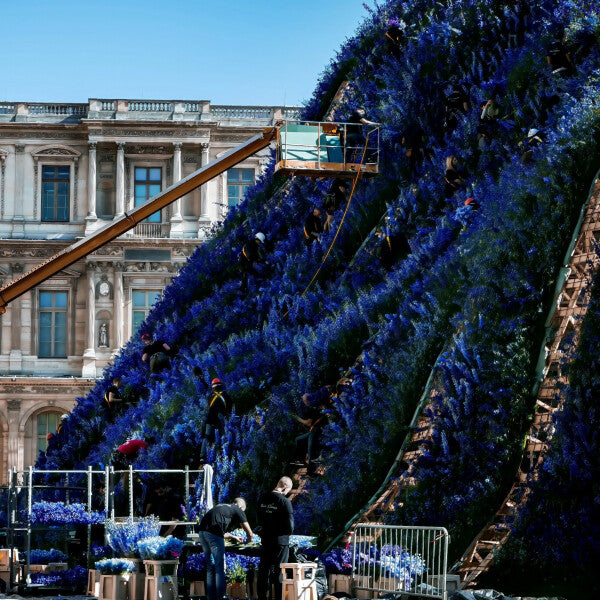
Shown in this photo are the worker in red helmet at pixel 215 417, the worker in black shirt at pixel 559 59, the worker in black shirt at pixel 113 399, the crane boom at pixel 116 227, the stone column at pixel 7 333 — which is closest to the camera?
the worker in black shirt at pixel 559 59

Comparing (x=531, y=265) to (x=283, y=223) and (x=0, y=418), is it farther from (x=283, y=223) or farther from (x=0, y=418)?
(x=0, y=418)

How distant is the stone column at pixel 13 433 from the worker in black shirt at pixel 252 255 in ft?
78.2

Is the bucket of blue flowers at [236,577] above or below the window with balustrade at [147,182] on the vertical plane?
below

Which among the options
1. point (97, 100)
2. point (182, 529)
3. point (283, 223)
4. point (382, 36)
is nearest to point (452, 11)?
point (382, 36)

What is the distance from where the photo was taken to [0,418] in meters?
50.5

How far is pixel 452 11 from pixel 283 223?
5.61 m

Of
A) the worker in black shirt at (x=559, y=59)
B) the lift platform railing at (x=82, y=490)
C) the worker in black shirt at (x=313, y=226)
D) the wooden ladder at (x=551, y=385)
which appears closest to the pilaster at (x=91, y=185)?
the lift platform railing at (x=82, y=490)

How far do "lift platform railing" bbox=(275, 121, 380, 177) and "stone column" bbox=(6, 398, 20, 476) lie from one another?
82.3ft

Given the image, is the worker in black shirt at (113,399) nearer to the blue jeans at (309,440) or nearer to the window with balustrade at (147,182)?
the blue jeans at (309,440)

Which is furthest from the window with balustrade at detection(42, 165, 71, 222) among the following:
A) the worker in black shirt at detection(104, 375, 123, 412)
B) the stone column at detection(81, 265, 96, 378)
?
the worker in black shirt at detection(104, 375, 123, 412)

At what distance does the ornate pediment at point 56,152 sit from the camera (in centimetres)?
5234

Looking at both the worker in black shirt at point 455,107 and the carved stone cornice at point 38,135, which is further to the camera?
the carved stone cornice at point 38,135

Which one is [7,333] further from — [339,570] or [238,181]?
[339,570]

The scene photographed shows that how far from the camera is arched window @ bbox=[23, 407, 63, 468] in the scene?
5056cm
